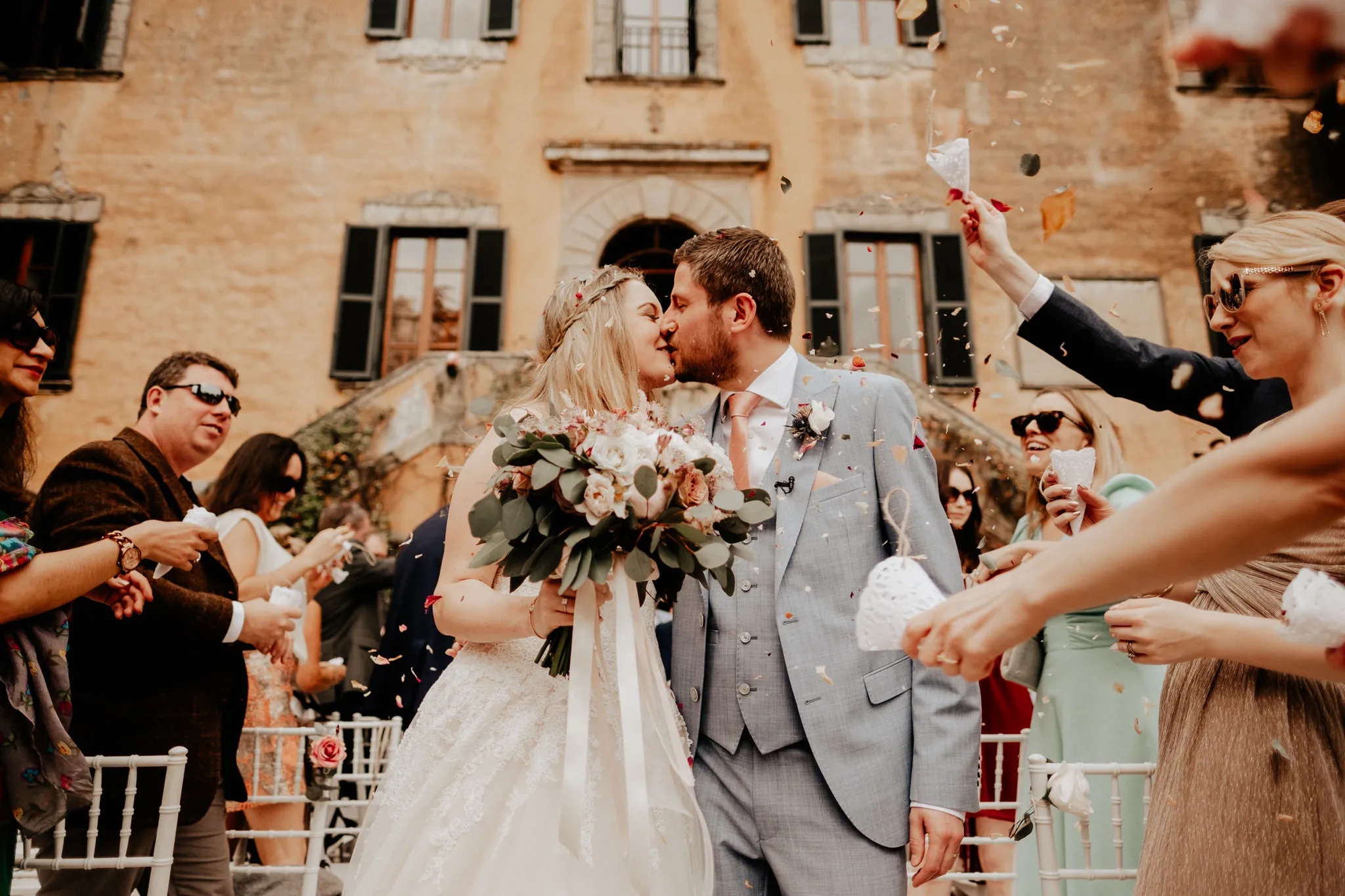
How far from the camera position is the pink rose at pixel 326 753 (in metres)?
3.20

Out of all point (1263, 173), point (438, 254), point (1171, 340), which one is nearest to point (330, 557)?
point (438, 254)

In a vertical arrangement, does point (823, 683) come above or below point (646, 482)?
below

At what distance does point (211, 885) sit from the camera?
2861 millimetres

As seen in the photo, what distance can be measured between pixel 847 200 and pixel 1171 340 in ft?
13.1

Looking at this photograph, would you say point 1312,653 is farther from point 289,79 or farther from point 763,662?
point 289,79

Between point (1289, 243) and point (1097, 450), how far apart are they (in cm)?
186

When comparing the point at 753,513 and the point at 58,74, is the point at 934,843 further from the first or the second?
the point at 58,74

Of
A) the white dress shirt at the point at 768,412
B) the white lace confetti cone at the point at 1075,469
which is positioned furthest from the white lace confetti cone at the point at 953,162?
the white lace confetti cone at the point at 1075,469

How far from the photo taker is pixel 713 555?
1.75 meters

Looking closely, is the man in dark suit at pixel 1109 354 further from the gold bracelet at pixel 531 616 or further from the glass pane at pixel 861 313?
the glass pane at pixel 861 313

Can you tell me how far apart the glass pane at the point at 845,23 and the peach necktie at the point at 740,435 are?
1026cm

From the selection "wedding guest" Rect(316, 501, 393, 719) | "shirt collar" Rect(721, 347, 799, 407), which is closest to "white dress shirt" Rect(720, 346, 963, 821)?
"shirt collar" Rect(721, 347, 799, 407)

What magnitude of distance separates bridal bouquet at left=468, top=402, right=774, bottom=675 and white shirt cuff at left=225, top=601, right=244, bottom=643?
4.55 ft

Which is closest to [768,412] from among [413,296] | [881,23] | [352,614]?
[352,614]
